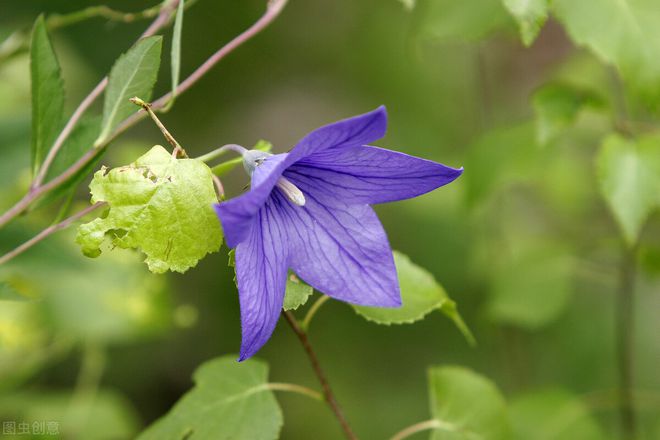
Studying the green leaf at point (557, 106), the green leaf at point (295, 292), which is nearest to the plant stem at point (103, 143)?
the green leaf at point (295, 292)

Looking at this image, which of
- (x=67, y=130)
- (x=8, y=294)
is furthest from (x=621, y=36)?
(x=8, y=294)

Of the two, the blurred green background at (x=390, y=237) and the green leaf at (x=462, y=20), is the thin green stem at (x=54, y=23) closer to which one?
the blurred green background at (x=390, y=237)

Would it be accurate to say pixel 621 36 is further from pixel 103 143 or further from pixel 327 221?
pixel 103 143

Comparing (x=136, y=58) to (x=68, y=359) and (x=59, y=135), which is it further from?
(x=68, y=359)

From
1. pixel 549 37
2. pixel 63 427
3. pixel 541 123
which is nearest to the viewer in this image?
pixel 541 123

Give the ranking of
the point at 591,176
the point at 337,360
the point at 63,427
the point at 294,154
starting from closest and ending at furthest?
1. the point at 294,154
2. the point at 63,427
3. the point at 591,176
4. the point at 337,360

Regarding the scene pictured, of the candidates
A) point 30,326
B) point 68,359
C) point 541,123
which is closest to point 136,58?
point 541,123
